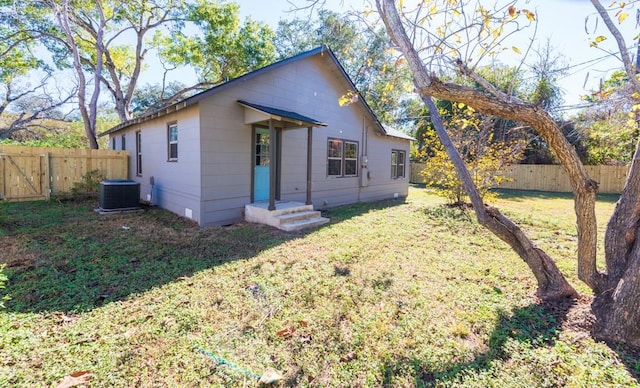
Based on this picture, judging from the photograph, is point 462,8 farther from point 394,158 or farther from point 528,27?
point 394,158

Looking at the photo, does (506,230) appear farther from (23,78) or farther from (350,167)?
(23,78)

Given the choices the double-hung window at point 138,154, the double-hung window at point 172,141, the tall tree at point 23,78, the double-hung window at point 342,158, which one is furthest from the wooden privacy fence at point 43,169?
the double-hung window at point 342,158

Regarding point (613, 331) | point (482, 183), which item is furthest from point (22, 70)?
point (613, 331)

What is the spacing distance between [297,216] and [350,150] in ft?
14.0

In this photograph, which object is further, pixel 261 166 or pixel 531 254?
pixel 261 166

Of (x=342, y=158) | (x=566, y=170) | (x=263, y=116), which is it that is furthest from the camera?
(x=342, y=158)

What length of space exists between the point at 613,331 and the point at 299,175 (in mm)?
6960

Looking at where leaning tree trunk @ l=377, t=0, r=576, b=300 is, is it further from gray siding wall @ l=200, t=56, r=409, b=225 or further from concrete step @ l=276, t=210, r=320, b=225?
gray siding wall @ l=200, t=56, r=409, b=225

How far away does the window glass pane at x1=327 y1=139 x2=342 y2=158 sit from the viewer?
9523mm

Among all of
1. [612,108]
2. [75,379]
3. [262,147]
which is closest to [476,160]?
[612,108]

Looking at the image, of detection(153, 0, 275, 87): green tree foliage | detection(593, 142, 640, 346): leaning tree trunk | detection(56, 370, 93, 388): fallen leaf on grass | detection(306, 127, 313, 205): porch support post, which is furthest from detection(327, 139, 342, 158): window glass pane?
detection(153, 0, 275, 87): green tree foliage

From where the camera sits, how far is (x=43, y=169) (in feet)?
31.7

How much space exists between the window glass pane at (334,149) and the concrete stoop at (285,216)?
268cm

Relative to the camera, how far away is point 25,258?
4.30m
